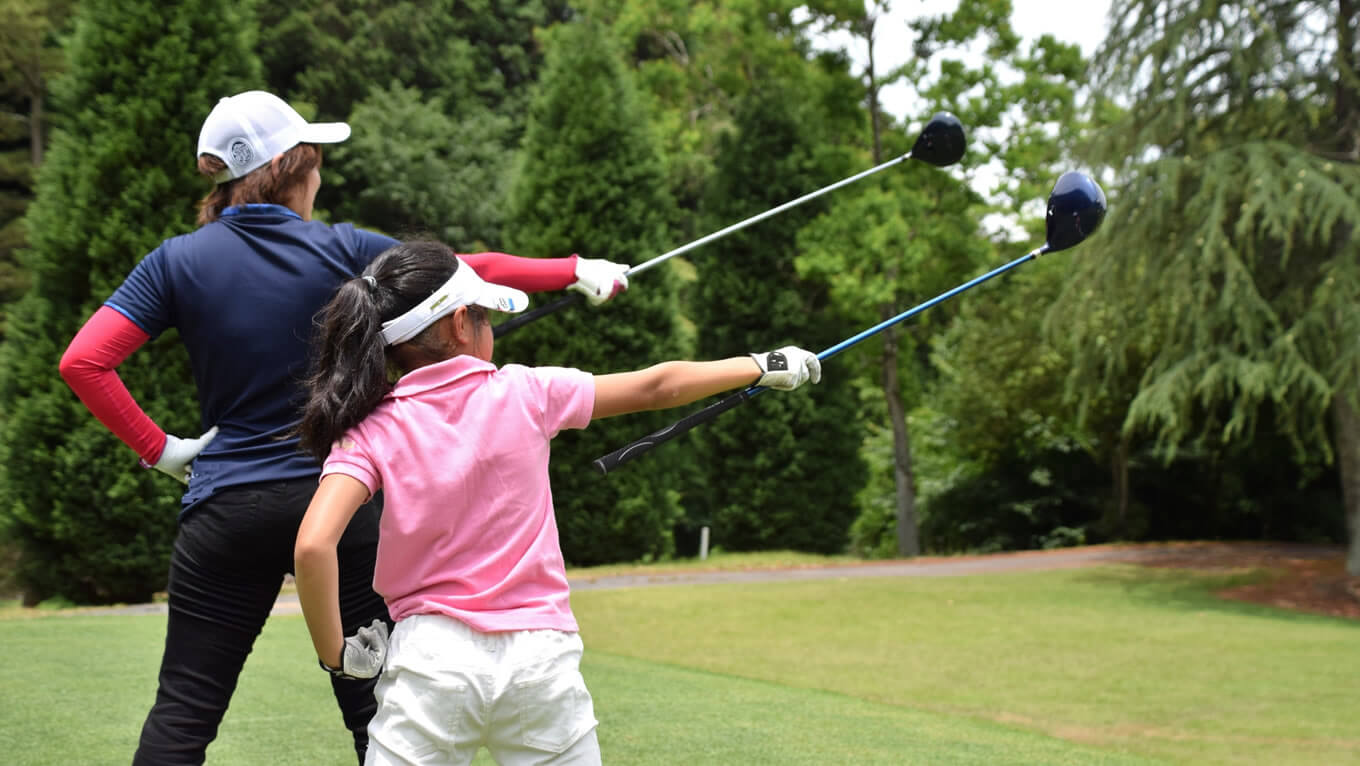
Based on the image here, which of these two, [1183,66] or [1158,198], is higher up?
[1183,66]

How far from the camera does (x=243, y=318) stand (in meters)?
2.75

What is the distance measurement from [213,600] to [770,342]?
17.9 m

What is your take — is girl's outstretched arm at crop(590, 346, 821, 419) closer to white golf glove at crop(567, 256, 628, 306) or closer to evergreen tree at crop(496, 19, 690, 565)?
white golf glove at crop(567, 256, 628, 306)

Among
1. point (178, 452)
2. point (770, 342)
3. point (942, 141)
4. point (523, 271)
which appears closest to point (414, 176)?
point (770, 342)

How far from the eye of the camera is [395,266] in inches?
90.9

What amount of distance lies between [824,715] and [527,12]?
27.1 m

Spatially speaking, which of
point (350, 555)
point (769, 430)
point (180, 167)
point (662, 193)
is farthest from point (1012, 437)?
point (350, 555)

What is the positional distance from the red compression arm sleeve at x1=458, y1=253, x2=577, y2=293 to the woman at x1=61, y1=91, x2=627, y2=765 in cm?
29

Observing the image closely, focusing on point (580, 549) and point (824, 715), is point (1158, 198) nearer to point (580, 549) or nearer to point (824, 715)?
point (580, 549)

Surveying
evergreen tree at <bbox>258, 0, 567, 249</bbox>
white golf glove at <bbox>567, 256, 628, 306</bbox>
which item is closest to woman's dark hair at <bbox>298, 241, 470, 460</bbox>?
white golf glove at <bbox>567, 256, 628, 306</bbox>

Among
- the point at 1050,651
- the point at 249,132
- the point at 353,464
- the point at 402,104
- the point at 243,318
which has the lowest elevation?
the point at 1050,651

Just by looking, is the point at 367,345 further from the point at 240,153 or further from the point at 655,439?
the point at 240,153

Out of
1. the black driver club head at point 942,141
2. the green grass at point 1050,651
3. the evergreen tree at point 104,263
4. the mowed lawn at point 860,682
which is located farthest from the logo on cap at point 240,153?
the evergreen tree at point 104,263

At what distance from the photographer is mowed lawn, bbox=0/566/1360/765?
17.9 ft
